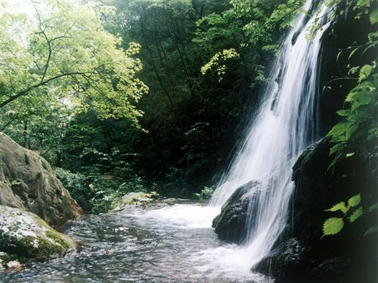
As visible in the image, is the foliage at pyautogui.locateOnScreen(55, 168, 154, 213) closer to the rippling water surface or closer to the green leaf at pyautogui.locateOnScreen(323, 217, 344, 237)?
the rippling water surface

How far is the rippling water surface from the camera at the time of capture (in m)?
5.14

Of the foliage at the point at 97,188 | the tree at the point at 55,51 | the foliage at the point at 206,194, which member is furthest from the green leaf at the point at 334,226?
the foliage at the point at 206,194

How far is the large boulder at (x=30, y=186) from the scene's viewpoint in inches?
323

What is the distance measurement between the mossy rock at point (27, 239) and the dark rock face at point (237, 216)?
3.57 metres

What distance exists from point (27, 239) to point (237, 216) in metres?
4.60

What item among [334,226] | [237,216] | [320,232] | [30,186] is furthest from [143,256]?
[334,226]

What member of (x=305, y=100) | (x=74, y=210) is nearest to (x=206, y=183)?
(x=74, y=210)

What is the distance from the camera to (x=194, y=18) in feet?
66.5

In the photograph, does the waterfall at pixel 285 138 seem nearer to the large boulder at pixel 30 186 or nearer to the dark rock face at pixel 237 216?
the dark rock face at pixel 237 216

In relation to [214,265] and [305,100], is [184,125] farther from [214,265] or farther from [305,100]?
[214,265]

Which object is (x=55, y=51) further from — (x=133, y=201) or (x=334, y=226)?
(x=334, y=226)

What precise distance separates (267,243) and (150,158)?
574 inches

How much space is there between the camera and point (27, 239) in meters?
5.96

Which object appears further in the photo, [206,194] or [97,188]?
[97,188]
